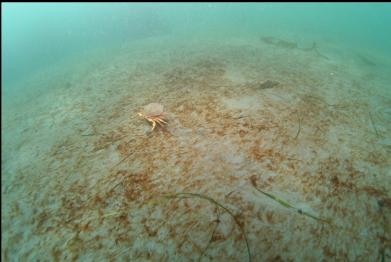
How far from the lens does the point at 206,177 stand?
7.95 ft

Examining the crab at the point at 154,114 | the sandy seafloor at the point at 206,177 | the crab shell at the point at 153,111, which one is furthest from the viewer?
the crab shell at the point at 153,111

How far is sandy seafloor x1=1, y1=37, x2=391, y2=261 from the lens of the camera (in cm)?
190

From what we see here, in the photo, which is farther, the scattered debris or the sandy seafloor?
the scattered debris

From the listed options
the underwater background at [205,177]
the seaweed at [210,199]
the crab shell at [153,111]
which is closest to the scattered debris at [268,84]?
the underwater background at [205,177]

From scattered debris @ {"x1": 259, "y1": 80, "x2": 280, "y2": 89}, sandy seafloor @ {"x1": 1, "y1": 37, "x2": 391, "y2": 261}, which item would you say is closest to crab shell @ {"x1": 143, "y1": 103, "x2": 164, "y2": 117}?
sandy seafloor @ {"x1": 1, "y1": 37, "x2": 391, "y2": 261}

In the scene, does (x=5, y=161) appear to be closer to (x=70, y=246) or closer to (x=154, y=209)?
(x=70, y=246)

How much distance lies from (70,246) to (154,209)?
85cm

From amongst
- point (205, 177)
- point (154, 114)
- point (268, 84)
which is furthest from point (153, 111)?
point (268, 84)

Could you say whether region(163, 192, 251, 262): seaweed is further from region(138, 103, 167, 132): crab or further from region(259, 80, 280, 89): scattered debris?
region(259, 80, 280, 89): scattered debris

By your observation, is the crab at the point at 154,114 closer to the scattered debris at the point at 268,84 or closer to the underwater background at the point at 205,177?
the underwater background at the point at 205,177

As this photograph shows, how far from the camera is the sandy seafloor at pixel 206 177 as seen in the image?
1897mm

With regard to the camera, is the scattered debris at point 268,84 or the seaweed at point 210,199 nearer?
the seaweed at point 210,199

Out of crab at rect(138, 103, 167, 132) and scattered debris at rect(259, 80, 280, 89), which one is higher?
crab at rect(138, 103, 167, 132)

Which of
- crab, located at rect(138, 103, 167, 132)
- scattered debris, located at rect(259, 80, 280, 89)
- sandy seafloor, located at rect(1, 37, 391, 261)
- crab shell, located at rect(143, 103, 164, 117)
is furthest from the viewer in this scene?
scattered debris, located at rect(259, 80, 280, 89)
